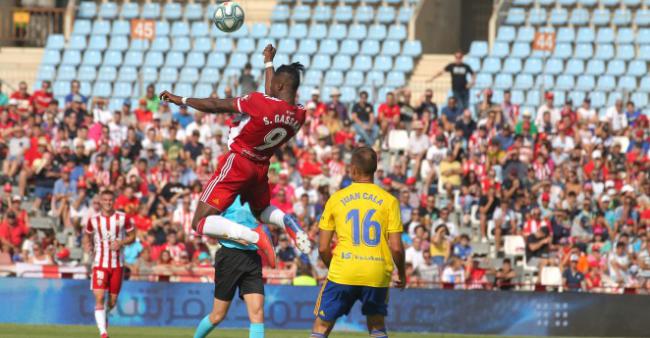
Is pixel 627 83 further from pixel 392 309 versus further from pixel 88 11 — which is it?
pixel 88 11

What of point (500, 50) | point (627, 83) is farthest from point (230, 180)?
point (500, 50)

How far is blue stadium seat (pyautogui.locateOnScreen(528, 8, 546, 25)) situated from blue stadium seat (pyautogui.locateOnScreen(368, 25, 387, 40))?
334 centimetres

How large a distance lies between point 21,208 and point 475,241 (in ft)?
25.3

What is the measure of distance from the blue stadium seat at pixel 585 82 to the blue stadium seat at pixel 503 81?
1.40 metres

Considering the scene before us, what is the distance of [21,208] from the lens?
76.5ft

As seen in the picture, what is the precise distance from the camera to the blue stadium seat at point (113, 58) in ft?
102

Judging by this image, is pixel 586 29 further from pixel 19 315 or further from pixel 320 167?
pixel 19 315

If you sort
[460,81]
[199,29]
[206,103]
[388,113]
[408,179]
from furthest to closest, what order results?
1. [199,29]
2. [460,81]
3. [388,113]
4. [408,179]
5. [206,103]

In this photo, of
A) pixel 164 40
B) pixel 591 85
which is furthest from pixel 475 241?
pixel 164 40

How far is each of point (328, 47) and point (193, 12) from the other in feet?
13.0

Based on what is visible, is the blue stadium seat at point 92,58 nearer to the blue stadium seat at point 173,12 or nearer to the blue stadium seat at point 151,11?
the blue stadium seat at point 151,11

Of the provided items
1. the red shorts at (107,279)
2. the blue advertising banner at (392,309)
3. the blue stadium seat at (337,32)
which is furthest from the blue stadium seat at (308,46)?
the red shorts at (107,279)

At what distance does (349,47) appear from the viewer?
100ft

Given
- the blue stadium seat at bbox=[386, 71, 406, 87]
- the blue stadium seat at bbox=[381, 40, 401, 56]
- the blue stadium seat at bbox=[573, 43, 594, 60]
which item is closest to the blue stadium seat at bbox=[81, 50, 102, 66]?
the blue stadium seat at bbox=[381, 40, 401, 56]
